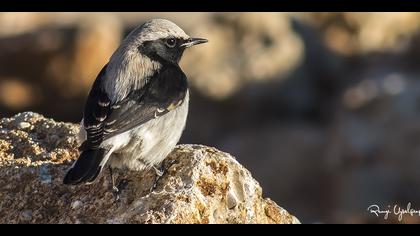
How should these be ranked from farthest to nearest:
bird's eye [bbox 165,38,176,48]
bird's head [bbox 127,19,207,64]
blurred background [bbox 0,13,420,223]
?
blurred background [bbox 0,13,420,223] → bird's eye [bbox 165,38,176,48] → bird's head [bbox 127,19,207,64]

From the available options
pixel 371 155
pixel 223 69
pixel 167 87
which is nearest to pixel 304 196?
pixel 371 155

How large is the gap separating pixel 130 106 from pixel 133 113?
0.10 meters

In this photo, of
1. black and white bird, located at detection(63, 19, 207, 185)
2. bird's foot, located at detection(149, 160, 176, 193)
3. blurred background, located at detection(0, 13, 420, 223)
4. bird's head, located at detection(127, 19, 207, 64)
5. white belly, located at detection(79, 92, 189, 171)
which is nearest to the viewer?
bird's foot, located at detection(149, 160, 176, 193)

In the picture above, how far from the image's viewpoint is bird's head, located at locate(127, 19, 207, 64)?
904 cm

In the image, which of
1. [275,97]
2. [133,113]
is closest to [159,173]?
[133,113]

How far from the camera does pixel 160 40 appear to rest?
9.26m

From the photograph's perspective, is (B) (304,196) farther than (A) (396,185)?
Yes

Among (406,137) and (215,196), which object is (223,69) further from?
(215,196)

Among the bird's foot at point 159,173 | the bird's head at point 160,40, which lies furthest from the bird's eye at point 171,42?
the bird's foot at point 159,173

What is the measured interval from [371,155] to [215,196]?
28.7ft

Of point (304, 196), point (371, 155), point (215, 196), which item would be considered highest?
point (215, 196)

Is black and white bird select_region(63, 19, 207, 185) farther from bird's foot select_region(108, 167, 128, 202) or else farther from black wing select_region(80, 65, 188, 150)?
bird's foot select_region(108, 167, 128, 202)

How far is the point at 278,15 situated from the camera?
18859 mm

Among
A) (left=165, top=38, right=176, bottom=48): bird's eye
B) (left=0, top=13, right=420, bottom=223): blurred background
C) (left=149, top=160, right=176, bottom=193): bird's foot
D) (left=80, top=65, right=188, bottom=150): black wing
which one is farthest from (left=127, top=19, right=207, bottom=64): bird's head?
(left=0, top=13, right=420, bottom=223): blurred background
